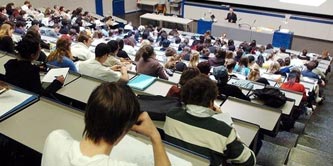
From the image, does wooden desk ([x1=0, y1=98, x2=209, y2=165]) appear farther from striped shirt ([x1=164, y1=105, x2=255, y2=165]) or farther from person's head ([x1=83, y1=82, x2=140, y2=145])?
person's head ([x1=83, y1=82, x2=140, y2=145])

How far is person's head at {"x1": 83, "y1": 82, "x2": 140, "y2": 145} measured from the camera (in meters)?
1.17

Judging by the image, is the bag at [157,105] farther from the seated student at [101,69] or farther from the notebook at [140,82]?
the seated student at [101,69]

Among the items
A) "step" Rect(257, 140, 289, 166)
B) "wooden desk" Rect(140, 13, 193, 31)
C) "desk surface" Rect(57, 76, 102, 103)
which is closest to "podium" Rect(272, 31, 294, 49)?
"wooden desk" Rect(140, 13, 193, 31)

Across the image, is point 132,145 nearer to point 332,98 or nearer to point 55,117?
point 55,117

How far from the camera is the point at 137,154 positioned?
153cm

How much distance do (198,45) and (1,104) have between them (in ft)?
22.3

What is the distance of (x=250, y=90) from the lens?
11.8 feet

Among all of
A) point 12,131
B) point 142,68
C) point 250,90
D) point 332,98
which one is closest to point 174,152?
point 12,131

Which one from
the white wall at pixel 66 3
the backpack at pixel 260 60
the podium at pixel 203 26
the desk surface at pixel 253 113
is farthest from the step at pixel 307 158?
the white wall at pixel 66 3

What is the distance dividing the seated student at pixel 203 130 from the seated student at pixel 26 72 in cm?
126

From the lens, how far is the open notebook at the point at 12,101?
2.01m

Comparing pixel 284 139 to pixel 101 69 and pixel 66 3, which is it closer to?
pixel 101 69

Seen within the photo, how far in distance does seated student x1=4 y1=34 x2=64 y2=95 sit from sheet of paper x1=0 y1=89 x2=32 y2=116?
11.9 inches

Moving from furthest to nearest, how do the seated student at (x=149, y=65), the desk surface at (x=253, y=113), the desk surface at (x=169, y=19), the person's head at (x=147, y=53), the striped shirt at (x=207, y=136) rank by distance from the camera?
the desk surface at (x=169, y=19) → the person's head at (x=147, y=53) → the seated student at (x=149, y=65) → the desk surface at (x=253, y=113) → the striped shirt at (x=207, y=136)
